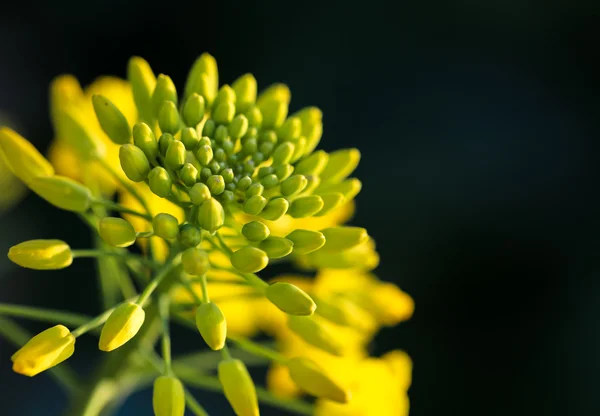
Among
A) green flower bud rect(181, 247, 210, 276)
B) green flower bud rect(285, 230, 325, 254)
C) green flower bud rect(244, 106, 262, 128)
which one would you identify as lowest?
green flower bud rect(181, 247, 210, 276)

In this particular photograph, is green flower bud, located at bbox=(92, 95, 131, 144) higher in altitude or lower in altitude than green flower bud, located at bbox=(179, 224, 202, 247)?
higher

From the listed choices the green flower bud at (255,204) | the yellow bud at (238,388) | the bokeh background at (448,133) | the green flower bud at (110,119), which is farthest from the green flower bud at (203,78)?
the bokeh background at (448,133)

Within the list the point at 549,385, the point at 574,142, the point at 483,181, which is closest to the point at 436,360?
the point at 549,385

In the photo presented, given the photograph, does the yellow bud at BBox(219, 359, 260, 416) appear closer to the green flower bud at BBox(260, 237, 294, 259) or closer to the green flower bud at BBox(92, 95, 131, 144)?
the green flower bud at BBox(260, 237, 294, 259)

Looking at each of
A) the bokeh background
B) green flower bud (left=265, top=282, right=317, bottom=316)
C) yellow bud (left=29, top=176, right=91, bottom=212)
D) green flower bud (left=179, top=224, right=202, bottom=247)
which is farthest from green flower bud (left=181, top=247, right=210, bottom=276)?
the bokeh background

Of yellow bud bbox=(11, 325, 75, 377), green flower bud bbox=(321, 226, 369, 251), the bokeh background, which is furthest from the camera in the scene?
the bokeh background

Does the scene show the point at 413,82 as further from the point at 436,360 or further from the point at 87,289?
the point at 87,289

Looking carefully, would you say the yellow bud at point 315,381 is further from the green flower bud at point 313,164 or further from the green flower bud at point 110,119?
the green flower bud at point 110,119
